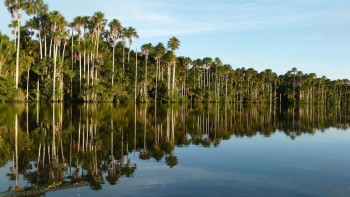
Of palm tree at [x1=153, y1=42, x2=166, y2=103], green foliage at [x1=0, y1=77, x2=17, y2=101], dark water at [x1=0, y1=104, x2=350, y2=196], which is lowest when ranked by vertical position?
dark water at [x1=0, y1=104, x2=350, y2=196]

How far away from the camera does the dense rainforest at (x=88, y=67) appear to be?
238ft

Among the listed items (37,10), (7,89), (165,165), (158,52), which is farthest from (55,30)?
(165,165)

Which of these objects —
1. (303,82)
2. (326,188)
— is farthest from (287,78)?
(326,188)

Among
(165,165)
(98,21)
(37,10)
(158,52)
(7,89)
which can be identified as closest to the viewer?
(165,165)

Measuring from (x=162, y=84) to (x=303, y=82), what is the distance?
333 feet

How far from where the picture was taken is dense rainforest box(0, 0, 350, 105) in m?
72.7

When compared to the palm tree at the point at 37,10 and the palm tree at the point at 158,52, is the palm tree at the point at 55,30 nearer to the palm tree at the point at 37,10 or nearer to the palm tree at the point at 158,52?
the palm tree at the point at 37,10

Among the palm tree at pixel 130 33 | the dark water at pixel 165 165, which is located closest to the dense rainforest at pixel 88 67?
the palm tree at pixel 130 33

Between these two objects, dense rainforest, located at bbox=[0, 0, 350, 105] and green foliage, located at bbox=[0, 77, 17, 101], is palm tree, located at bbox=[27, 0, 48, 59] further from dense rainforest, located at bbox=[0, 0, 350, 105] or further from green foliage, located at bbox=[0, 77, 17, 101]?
green foliage, located at bbox=[0, 77, 17, 101]

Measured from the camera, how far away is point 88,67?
83.1m

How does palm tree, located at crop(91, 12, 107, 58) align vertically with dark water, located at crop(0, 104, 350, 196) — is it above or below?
above

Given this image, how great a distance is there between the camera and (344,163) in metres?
17.0

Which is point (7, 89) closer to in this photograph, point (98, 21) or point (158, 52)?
point (98, 21)

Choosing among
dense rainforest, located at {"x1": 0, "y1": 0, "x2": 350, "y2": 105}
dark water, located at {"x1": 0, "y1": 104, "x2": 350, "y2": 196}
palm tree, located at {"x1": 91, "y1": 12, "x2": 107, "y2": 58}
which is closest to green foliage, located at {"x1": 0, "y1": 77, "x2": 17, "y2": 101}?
dense rainforest, located at {"x1": 0, "y1": 0, "x2": 350, "y2": 105}
